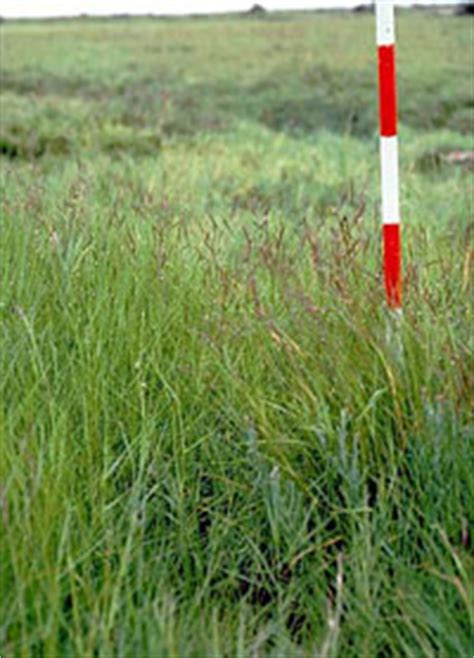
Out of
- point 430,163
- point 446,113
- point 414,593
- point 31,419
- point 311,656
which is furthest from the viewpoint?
point 446,113

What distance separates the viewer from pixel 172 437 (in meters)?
2.78

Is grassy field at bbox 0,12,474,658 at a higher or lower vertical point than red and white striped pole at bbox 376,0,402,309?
lower

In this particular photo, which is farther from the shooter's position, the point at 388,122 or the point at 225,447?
the point at 388,122

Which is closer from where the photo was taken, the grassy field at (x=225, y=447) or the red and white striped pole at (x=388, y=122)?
the grassy field at (x=225, y=447)

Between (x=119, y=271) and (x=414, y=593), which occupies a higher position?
(x=119, y=271)

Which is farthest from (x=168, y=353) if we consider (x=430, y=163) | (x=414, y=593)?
(x=430, y=163)

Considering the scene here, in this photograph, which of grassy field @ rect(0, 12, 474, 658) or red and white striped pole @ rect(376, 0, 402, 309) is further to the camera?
red and white striped pole @ rect(376, 0, 402, 309)

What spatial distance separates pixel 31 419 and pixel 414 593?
98cm

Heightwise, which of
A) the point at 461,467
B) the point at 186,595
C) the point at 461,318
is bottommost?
the point at 186,595

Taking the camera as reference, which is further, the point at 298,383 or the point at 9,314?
the point at 9,314

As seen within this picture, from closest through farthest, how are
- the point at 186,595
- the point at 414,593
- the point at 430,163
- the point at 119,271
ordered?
the point at 414,593 → the point at 186,595 → the point at 119,271 → the point at 430,163

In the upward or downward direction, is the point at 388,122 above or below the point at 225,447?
above

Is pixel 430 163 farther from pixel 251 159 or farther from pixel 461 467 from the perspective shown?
pixel 461 467

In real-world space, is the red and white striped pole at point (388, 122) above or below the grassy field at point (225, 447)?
above
